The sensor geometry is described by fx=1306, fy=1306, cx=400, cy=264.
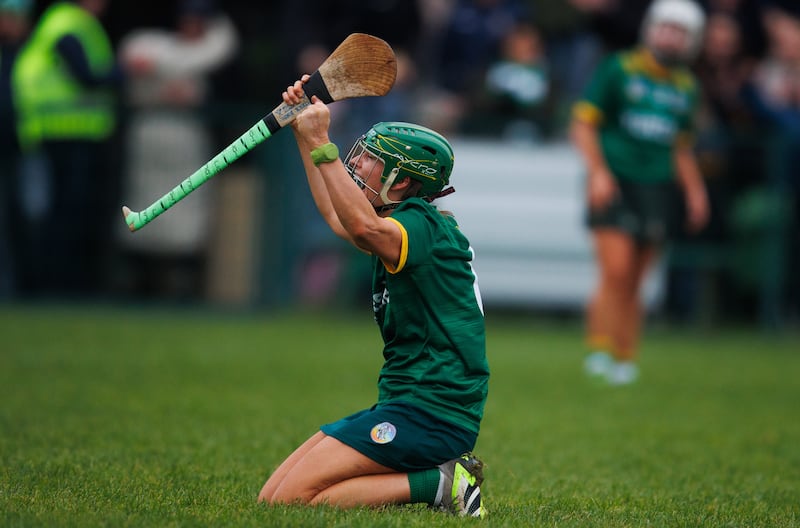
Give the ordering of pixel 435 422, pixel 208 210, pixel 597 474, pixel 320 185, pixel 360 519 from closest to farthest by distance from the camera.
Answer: pixel 360 519, pixel 435 422, pixel 320 185, pixel 597 474, pixel 208 210

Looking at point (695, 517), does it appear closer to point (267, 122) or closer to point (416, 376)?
point (416, 376)

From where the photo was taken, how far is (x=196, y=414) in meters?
7.08

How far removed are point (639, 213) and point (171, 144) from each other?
5.02 m

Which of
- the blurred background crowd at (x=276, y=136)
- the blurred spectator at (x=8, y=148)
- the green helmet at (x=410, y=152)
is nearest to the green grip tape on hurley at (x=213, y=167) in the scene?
the green helmet at (x=410, y=152)

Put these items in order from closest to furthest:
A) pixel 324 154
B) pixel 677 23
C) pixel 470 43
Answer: pixel 324 154, pixel 677 23, pixel 470 43

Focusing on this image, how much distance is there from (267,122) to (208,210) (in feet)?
26.1

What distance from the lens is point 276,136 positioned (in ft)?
40.9

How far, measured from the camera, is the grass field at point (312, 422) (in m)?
4.70

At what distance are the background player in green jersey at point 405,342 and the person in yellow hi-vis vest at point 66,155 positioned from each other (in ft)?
25.2

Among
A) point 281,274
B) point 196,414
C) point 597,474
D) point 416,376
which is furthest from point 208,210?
point 416,376

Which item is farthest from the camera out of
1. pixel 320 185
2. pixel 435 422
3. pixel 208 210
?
pixel 208 210

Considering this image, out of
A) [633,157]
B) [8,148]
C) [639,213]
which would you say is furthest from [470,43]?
[639,213]

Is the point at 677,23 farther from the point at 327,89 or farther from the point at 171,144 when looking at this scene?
the point at 171,144

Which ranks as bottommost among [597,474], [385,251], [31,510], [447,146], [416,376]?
[597,474]
